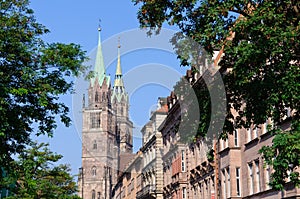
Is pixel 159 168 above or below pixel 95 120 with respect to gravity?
below

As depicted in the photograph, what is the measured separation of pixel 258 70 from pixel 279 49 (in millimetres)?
968

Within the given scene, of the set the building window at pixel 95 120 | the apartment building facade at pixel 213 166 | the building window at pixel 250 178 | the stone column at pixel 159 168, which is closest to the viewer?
the apartment building facade at pixel 213 166

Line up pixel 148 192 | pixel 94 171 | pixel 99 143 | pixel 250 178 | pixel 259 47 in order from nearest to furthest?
pixel 259 47 < pixel 250 178 < pixel 148 192 < pixel 94 171 < pixel 99 143

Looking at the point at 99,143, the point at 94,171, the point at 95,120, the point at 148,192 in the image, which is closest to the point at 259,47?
the point at 148,192

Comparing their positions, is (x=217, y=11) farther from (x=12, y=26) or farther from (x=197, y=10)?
(x=12, y=26)

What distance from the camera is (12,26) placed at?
20.5m

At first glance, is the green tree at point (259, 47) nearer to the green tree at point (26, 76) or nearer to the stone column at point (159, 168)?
the green tree at point (26, 76)

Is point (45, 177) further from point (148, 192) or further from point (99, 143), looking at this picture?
point (99, 143)

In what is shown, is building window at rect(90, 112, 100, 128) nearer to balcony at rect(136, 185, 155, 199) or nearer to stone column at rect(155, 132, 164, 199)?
balcony at rect(136, 185, 155, 199)

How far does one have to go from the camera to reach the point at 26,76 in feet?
65.2

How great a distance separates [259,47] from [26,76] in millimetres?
8480

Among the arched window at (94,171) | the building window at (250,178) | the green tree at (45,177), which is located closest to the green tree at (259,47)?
the building window at (250,178)

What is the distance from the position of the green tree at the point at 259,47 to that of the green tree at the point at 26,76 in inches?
184

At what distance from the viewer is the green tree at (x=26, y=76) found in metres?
19.9
